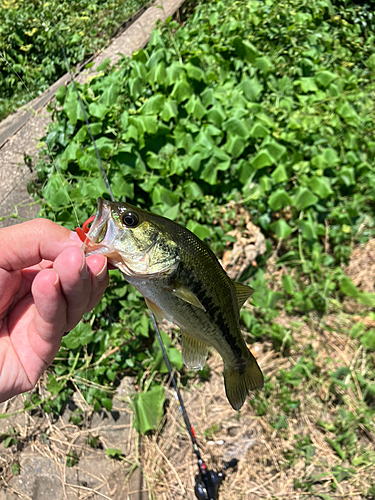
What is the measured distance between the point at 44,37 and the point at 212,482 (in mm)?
5416

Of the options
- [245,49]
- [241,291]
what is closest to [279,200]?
[245,49]

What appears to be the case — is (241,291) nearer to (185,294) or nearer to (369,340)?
(185,294)

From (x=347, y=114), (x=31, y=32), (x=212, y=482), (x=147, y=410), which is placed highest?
(x=31, y=32)

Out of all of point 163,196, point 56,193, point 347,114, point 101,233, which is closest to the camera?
point 101,233

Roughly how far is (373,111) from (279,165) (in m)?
1.58

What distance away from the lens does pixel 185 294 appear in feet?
5.06

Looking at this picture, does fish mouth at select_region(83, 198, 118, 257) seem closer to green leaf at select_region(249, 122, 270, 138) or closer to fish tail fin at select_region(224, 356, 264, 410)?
fish tail fin at select_region(224, 356, 264, 410)

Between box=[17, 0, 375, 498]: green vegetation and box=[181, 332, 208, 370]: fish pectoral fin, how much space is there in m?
1.16

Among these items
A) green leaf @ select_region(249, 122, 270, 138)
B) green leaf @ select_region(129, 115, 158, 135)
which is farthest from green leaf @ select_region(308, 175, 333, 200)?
green leaf @ select_region(129, 115, 158, 135)

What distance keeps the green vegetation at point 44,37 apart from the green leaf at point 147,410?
3580mm

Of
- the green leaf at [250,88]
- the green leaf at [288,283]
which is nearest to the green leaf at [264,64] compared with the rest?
the green leaf at [250,88]

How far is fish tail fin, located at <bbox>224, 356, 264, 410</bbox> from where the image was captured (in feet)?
6.05

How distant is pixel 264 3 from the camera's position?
15.4 feet

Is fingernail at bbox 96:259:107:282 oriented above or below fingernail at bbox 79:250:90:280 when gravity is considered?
below
